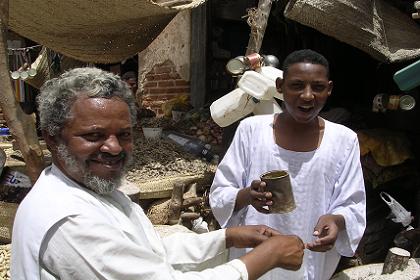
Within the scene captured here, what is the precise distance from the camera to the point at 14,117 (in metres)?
3.13

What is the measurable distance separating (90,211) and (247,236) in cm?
67

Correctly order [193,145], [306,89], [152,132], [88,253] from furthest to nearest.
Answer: [152,132] → [193,145] → [306,89] → [88,253]

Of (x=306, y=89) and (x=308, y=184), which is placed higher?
(x=306, y=89)

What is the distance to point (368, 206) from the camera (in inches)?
167

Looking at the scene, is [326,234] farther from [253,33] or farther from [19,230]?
[253,33]

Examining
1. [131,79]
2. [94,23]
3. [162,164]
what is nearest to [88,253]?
[94,23]

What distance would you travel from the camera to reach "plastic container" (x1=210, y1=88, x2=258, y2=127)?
3207mm

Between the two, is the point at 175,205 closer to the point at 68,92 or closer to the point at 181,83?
the point at 181,83

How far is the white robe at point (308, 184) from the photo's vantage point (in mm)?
2027

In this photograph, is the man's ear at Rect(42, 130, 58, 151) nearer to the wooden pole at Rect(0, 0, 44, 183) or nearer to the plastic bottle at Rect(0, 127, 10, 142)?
the wooden pole at Rect(0, 0, 44, 183)

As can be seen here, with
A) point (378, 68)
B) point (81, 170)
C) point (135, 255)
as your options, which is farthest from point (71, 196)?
point (378, 68)

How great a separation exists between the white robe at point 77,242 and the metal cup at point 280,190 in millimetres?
498

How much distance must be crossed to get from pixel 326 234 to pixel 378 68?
3449 millimetres

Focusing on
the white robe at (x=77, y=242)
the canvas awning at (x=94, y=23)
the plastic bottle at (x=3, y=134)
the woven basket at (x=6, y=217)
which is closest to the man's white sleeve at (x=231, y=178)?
the white robe at (x=77, y=242)
